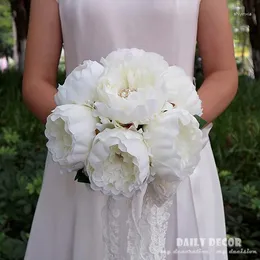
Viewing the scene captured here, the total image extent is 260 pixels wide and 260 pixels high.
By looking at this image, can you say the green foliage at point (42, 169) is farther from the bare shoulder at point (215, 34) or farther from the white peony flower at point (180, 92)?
the white peony flower at point (180, 92)

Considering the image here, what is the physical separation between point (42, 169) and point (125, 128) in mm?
2034

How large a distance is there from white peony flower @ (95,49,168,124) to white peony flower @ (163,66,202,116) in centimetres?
2

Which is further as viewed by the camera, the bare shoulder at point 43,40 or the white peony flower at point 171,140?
the bare shoulder at point 43,40

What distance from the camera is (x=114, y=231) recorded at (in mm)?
1338

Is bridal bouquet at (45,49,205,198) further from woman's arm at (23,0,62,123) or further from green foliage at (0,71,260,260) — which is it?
green foliage at (0,71,260,260)

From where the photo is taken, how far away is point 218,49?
1.53 m

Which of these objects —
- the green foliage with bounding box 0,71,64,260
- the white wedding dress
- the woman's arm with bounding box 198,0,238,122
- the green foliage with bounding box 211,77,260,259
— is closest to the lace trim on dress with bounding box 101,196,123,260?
the white wedding dress

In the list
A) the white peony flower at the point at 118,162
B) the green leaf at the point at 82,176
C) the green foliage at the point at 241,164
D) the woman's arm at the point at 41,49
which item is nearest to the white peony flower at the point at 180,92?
the white peony flower at the point at 118,162

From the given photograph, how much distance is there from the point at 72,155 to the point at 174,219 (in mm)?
569

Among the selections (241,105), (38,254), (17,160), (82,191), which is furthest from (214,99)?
(241,105)

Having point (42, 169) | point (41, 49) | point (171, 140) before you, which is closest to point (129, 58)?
point (171, 140)

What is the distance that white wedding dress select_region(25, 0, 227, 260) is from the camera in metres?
1.35

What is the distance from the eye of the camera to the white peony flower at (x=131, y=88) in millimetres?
1139

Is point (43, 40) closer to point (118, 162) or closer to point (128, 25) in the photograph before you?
point (128, 25)
